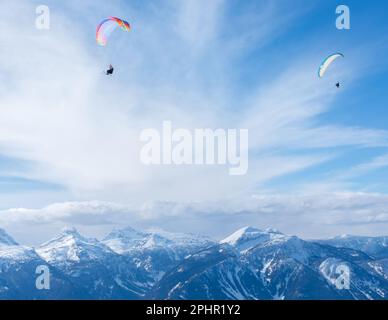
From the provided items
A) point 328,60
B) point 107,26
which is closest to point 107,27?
point 107,26

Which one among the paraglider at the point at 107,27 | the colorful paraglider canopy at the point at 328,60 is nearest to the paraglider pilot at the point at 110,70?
the paraglider at the point at 107,27

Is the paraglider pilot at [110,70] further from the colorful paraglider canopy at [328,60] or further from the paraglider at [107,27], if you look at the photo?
the colorful paraglider canopy at [328,60]

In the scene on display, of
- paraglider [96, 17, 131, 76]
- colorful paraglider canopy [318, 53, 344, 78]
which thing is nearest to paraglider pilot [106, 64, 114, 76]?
paraglider [96, 17, 131, 76]

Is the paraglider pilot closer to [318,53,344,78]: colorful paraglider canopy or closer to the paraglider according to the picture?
the paraglider

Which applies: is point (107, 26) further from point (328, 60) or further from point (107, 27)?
point (328, 60)
